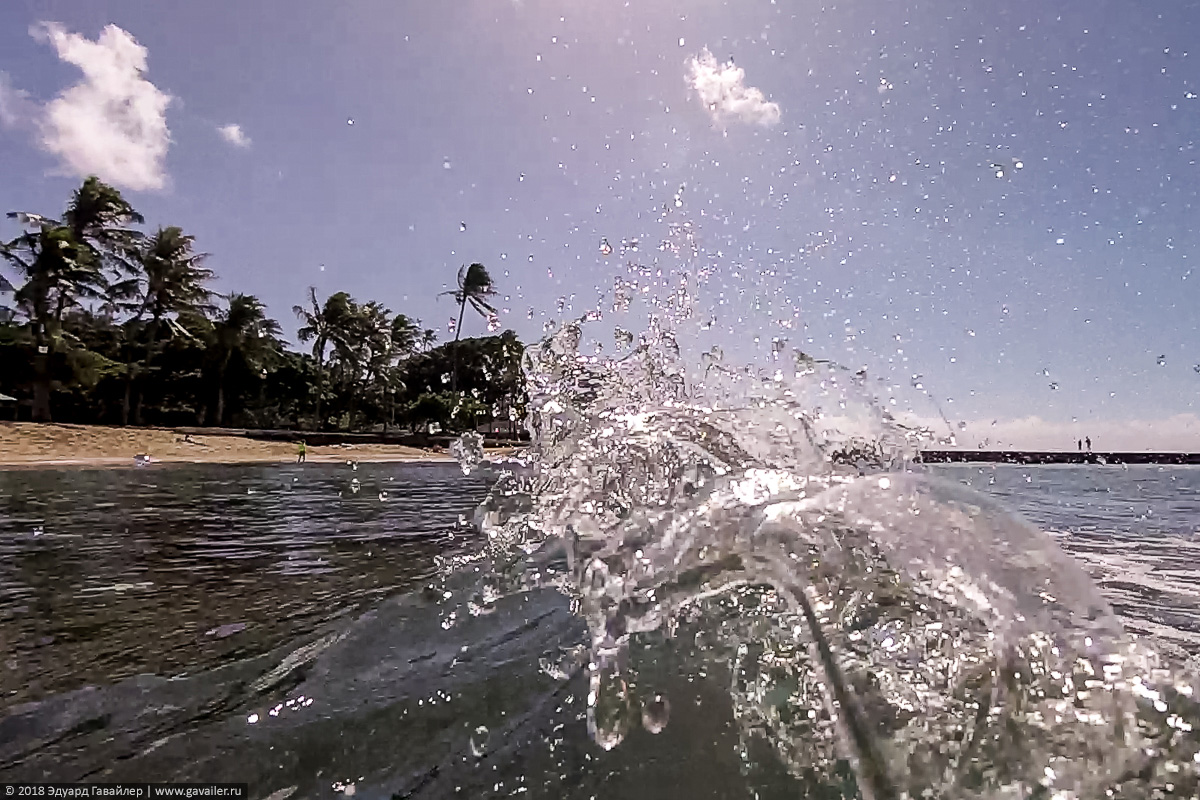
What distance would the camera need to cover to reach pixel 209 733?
11.9 feet

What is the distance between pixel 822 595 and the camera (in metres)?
5.30

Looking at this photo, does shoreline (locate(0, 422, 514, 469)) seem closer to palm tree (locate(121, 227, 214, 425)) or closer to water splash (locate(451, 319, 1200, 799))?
palm tree (locate(121, 227, 214, 425))

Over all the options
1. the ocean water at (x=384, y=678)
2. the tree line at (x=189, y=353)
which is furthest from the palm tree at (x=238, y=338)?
the ocean water at (x=384, y=678)

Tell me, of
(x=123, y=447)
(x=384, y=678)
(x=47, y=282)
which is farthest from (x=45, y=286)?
(x=384, y=678)

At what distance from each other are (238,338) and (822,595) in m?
52.4

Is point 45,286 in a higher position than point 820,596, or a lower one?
higher

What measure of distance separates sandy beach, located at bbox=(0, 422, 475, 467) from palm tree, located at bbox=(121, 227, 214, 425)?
9788mm

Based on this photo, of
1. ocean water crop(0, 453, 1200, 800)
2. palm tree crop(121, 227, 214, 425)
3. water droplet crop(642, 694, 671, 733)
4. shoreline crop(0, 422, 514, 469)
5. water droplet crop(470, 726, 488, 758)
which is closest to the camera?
ocean water crop(0, 453, 1200, 800)

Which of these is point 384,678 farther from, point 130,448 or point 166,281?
point 166,281

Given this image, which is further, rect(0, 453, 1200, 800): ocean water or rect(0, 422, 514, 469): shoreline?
rect(0, 422, 514, 469): shoreline

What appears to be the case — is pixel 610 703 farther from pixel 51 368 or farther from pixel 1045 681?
Result: pixel 51 368

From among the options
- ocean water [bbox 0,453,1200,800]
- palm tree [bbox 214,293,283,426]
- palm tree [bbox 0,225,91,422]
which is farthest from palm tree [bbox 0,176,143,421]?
ocean water [bbox 0,453,1200,800]

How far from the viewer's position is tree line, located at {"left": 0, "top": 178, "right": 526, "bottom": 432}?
36.8m

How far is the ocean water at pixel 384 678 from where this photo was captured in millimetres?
3256
